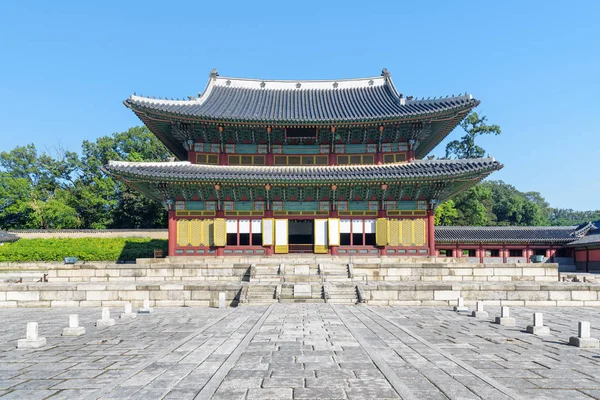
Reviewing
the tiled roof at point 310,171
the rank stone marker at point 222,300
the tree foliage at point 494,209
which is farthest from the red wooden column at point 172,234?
the tree foliage at point 494,209

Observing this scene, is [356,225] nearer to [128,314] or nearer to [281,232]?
[281,232]

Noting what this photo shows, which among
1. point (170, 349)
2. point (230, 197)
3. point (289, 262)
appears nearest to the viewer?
point (170, 349)

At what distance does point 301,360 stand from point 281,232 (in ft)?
61.5

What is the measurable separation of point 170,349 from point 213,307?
8.28 metres

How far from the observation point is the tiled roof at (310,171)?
81.4 feet

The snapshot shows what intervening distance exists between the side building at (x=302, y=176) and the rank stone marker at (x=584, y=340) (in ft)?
50.3

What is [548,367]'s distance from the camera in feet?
26.3

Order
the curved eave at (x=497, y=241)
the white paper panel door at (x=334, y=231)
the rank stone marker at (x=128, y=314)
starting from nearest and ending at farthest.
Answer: the rank stone marker at (x=128, y=314) → the white paper panel door at (x=334, y=231) → the curved eave at (x=497, y=241)

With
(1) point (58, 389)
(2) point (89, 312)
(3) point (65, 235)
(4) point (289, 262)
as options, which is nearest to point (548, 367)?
(1) point (58, 389)

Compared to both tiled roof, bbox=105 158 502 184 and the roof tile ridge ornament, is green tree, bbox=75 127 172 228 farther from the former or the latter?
the roof tile ridge ornament

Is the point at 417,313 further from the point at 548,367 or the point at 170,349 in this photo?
A: the point at 170,349

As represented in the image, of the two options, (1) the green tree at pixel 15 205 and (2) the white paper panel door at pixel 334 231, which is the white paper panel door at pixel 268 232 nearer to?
(2) the white paper panel door at pixel 334 231

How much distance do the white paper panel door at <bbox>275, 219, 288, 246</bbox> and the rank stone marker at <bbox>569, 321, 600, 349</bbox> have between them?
1847 cm

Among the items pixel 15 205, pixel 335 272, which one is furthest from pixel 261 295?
pixel 15 205
